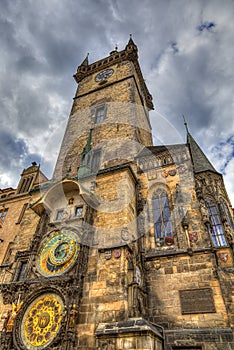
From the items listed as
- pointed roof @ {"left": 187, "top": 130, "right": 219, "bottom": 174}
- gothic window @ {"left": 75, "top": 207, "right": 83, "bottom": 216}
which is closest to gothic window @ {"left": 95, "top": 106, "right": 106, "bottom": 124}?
pointed roof @ {"left": 187, "top": 130, "right": 219, "bottom": 174}

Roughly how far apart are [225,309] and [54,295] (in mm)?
4812

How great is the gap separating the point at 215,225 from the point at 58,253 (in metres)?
5.67

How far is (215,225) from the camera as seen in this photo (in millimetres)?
8797

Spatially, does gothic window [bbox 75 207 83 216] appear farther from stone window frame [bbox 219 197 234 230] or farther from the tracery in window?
stone window frame [bbox 219 197 234 230]

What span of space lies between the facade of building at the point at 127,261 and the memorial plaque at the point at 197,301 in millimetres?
27

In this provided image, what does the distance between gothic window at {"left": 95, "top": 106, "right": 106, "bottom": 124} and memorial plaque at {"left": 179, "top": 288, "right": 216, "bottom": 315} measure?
1170cm

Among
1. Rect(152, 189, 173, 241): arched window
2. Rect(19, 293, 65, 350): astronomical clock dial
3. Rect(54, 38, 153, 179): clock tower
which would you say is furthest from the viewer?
Rect(54, 38, 153, 179): clock tower

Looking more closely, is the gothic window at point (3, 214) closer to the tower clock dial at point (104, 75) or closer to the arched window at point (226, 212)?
the arched window at point (226, 212)

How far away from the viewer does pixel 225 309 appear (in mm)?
6609

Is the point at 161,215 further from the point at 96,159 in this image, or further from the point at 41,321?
the point at 41,321

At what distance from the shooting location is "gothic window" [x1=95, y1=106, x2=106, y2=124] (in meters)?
16.1

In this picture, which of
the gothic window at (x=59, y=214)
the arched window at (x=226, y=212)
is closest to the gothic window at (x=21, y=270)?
the gothic window at (x=59, y=214)

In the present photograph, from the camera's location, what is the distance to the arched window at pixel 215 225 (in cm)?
826

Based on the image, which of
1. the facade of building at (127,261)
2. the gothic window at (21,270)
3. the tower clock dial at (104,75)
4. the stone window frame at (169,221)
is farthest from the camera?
the tower clock dial at (104,75)
